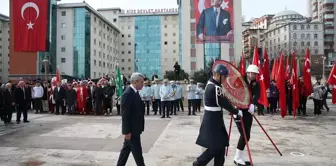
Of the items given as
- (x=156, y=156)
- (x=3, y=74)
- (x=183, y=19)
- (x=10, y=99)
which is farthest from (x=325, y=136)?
(x=3, y=74)

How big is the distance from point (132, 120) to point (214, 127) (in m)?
1.38

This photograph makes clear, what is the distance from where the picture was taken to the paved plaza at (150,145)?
640 centimetres

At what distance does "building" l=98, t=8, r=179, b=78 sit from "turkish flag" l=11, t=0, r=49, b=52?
78.0 meters

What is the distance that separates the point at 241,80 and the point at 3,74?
98.3 metres

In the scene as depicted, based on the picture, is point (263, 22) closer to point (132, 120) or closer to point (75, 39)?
point (75, 39)

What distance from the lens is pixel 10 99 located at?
38.7 feet

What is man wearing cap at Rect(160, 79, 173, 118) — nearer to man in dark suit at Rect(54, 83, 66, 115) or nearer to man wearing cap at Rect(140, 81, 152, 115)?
man wearing cap at Rect(140, 81, 152, 115)

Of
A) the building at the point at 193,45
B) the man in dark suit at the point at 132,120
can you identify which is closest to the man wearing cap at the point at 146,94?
the man in dark suit at the point at 132,120

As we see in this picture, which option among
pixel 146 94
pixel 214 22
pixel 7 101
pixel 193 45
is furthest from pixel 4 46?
pixel 7 101

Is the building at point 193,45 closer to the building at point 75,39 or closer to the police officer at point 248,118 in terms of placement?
the building at point 75,39

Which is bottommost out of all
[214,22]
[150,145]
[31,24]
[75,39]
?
[150,145]

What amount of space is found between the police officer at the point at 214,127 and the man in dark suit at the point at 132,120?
102 cm

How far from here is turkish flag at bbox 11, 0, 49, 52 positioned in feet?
58.6

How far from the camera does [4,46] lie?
89000 millimetres
